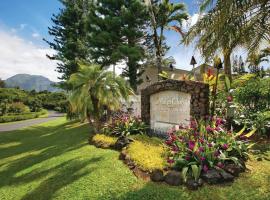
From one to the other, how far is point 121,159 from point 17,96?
4431 centimetres

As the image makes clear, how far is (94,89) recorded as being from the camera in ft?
38.6

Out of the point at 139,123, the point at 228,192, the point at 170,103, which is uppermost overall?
the point at 170,103

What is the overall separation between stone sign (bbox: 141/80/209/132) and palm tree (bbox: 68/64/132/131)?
75.7 inches

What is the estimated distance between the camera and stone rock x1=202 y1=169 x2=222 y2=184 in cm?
539

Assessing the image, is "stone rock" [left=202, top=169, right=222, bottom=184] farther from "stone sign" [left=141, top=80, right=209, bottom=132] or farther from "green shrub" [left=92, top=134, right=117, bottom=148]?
"green shrub" [left=92, top=134, right=117, bottom=148]

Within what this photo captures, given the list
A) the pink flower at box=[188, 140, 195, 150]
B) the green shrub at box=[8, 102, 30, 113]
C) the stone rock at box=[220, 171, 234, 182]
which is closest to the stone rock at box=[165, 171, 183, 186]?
the pink flower at box=[188, 140, 195, 150]

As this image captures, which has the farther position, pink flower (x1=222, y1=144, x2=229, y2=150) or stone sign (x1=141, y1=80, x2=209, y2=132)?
stone sign (x1=141, y1=80, x2=209, y2=132)

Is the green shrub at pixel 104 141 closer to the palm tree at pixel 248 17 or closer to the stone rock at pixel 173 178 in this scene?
the stone rock at pixel 173 178

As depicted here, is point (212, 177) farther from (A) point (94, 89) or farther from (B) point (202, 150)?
(A) point (94, 89)

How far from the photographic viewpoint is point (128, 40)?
75.2 feet

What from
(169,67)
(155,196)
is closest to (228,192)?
(155,196)

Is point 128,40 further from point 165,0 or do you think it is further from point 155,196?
point 155,196

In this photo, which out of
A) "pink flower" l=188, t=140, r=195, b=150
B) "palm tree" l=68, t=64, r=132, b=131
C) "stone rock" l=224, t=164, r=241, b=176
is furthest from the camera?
"palm tree" l=68, t=64, r=132, b=131

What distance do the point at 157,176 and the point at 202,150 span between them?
1.15 meters
